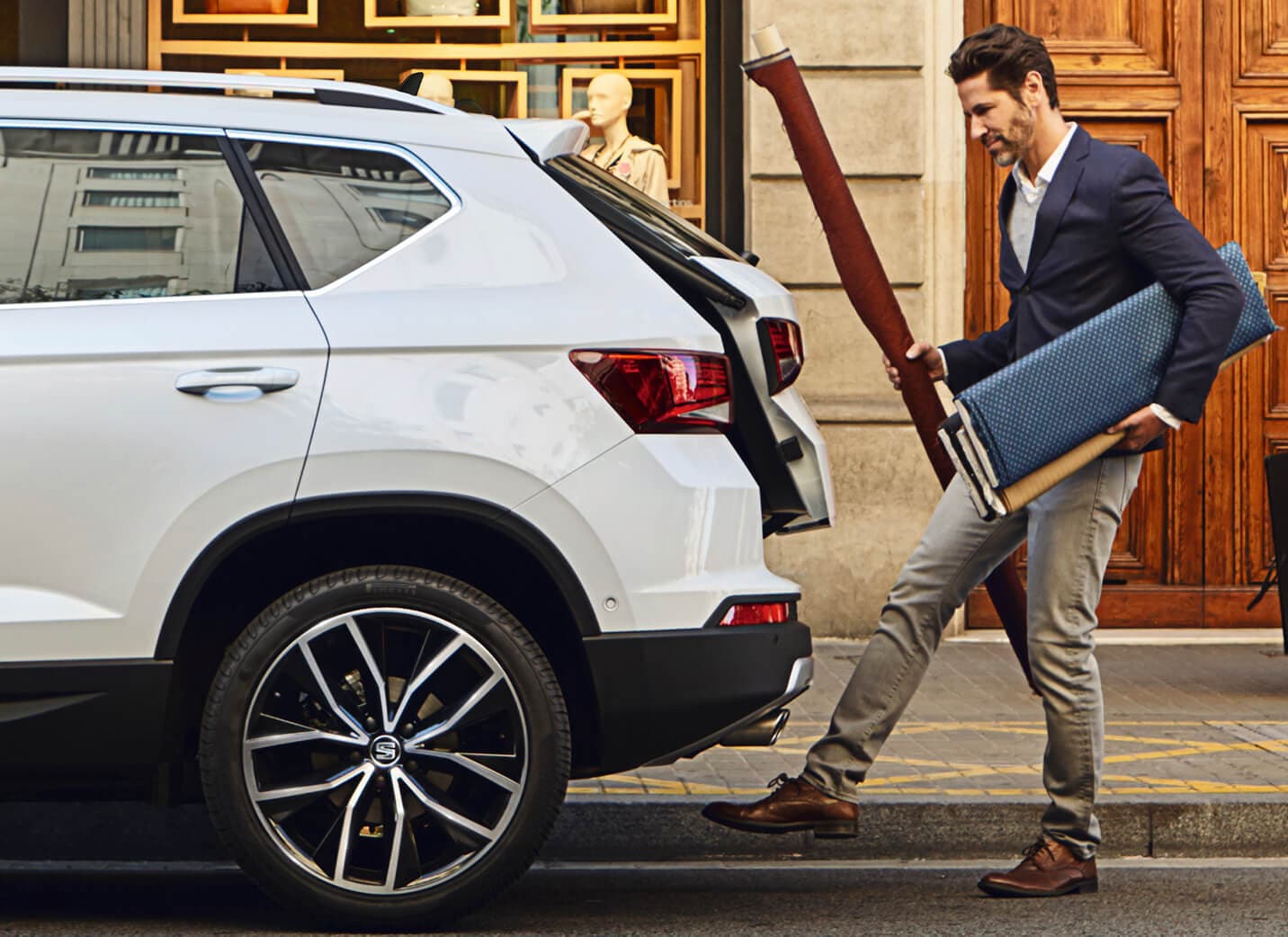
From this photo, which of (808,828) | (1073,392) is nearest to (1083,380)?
(1073,392)

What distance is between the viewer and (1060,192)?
4824 millimetres

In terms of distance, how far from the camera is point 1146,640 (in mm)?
9719

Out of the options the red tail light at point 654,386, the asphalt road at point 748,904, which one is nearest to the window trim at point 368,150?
the red tail light at point 654,386

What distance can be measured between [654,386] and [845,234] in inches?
42.5

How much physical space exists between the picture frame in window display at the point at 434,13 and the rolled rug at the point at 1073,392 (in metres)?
6.00

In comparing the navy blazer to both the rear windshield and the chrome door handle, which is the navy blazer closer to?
the rear windshield

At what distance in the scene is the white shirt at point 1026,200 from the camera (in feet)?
16.1

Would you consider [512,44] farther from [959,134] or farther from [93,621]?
[93,621]

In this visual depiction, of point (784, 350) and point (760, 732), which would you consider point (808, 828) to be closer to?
point (760, 732)

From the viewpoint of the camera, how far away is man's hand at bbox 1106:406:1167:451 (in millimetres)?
4707

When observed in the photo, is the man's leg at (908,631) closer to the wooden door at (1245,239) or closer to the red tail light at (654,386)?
the red tail light at (654,386)

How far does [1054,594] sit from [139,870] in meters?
2.58

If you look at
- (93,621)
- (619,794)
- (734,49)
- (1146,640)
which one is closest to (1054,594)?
(619,794)

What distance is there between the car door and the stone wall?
17.9 ft
